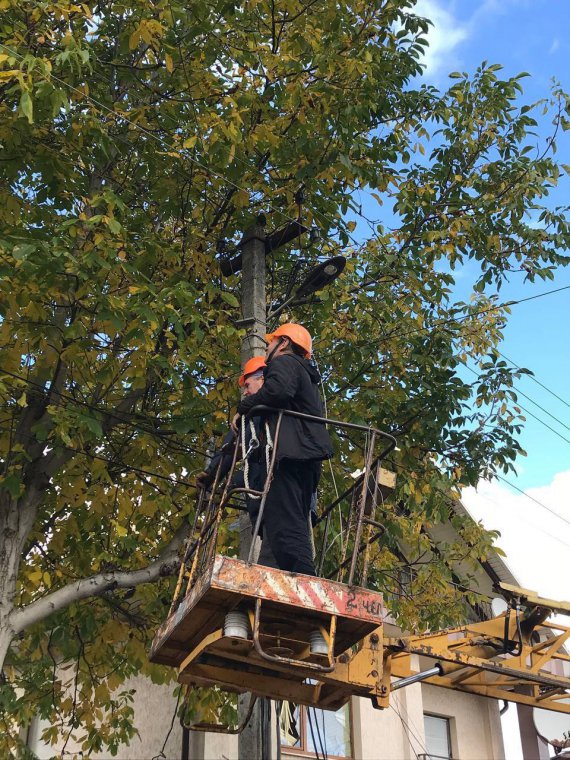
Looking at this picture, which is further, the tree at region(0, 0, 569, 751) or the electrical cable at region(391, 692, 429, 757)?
the electrical cable at region(391, 692, 429, 757)

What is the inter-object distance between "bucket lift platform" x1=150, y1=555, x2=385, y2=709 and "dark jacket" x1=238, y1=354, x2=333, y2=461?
0.86 meters

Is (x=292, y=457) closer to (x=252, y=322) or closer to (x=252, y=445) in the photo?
(x=252, y=445)

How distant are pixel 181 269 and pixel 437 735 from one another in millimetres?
11666

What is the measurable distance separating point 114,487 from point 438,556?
381cm

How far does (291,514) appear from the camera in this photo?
541cm

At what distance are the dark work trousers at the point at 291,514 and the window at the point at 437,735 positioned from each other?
1202cm

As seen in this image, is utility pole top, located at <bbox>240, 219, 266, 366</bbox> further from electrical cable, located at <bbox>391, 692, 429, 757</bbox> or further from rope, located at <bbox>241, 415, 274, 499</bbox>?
electrical cable, located at <bbox>391, 692, 429, 757</bbox>

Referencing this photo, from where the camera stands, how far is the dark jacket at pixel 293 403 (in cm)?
538

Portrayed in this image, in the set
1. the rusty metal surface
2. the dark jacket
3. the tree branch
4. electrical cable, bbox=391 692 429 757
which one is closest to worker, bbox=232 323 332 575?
the dark jacket

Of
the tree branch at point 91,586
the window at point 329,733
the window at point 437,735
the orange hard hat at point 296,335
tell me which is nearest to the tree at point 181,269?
the tree branch at point 91,586

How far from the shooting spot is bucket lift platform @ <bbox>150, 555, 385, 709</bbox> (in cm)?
479

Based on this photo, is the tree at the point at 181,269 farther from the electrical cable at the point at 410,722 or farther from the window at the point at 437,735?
the window at the point at 437,735

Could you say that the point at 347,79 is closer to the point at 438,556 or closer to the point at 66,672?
the point at 438,556

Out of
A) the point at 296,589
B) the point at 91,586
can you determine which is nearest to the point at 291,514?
the point at 296,589
